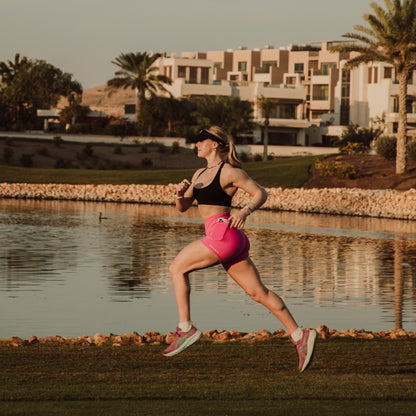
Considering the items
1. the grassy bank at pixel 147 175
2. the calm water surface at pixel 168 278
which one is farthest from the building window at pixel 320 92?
the calm water surface at pixel 168 278

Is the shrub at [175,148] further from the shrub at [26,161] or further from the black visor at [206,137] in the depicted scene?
the black visor at [206,137]

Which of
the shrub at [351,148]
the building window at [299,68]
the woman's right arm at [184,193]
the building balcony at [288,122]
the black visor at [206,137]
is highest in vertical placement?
the building window at [299,68]

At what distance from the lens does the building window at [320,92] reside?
120 metres

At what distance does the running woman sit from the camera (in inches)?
286

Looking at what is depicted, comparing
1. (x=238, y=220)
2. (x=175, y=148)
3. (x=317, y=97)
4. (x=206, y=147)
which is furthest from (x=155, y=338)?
(x=317, y=97)

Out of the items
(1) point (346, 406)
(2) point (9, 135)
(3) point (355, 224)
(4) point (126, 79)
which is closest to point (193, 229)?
(3) point (355, 224)

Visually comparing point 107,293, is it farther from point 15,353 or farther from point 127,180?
point 127,180

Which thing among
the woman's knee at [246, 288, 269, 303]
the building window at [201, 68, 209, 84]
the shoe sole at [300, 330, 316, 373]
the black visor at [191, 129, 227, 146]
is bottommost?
the shoe sole at [300, 330, 316, 373]

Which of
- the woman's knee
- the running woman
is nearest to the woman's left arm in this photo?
the running woman

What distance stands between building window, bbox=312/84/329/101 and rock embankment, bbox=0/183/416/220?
74.7m

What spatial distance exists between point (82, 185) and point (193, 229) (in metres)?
22.9

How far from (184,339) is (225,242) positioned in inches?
Answer: 36.7

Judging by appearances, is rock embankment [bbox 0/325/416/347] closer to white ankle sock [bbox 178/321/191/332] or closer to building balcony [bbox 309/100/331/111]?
white ankle sock [bbox 178/321/191/332]

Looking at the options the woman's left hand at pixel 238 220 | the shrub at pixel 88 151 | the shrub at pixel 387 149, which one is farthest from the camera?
the shrub at pixel 88 151
